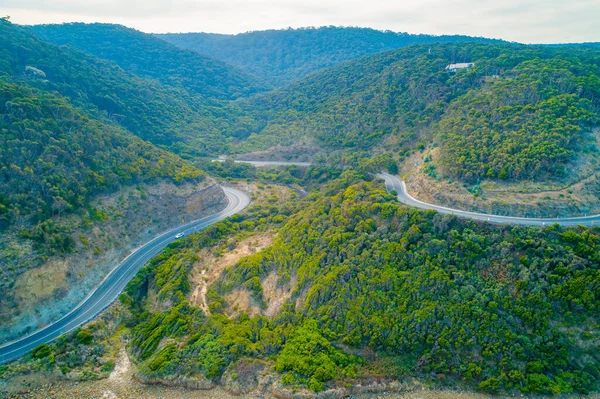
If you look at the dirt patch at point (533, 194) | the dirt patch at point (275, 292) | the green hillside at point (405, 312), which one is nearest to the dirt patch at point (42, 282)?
the green hillside at point (405, 312)

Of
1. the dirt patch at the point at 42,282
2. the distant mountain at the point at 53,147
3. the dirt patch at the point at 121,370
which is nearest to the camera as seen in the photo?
the dirt patch at the point at 121,370

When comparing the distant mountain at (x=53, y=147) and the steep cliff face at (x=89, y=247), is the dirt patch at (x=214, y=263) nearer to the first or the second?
the steep cliff face at (x=89, y=247)

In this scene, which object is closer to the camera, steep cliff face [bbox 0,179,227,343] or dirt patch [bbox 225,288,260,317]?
steep cliff face [bbox 0,179,227,343]

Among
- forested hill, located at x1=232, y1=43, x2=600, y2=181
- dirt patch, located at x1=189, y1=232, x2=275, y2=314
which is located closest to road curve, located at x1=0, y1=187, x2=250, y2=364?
dirt patch, located at x1=189, y1=232, x2=275, y2=314

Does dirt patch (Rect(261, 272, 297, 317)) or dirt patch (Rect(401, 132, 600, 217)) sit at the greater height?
dirt patch (Rect(401, 132, 600, 217))

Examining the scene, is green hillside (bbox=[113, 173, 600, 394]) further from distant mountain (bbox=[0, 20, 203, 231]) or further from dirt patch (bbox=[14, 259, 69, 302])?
distant mountain (bbox=[0, 20, 203, 231])

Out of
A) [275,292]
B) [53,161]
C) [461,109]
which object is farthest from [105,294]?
[461,109]

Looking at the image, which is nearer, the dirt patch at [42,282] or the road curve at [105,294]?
the road curve at [105,294]

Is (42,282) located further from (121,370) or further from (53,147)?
(53,147)
